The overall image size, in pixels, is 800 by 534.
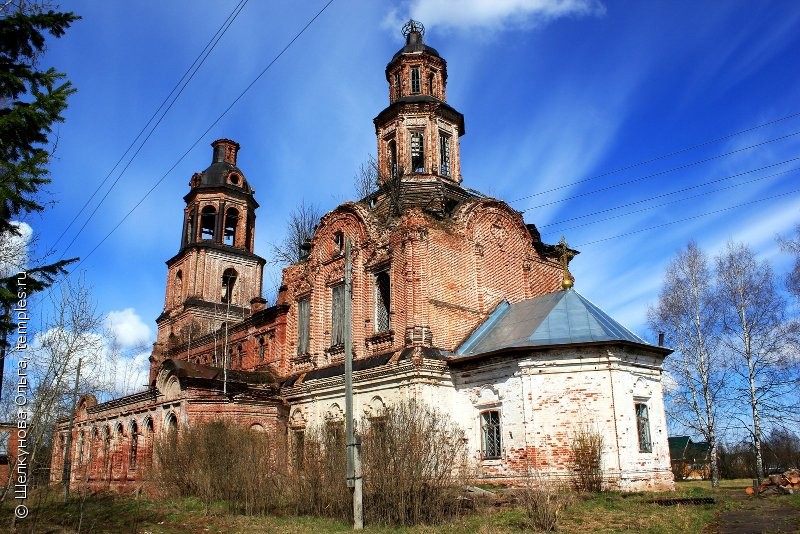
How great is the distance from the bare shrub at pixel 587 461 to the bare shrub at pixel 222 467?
23.6 feet

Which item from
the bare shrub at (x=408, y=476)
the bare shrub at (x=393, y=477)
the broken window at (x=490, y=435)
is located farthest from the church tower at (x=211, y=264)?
the bare shrub at (x=408, y=476)

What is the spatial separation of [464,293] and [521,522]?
9.79m

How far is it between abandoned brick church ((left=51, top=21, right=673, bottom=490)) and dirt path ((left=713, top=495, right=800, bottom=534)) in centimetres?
277

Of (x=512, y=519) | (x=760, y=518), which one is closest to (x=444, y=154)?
(x=512, y=519)

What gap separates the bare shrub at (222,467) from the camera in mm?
14641

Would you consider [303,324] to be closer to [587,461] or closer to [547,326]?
[547,326]

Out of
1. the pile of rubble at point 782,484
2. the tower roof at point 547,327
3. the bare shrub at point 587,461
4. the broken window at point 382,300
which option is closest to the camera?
the bare shrub at point 587,461

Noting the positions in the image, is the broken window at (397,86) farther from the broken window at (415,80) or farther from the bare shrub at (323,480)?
the bare shrub at (323,480)

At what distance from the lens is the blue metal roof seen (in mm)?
17156

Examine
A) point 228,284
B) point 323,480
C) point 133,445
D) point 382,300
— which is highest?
point 228,284

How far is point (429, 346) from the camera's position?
18844 millimetres

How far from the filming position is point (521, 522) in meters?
11.6

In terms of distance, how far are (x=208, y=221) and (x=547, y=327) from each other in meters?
26.9

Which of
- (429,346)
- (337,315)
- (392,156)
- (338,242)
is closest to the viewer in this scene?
(429,346)
